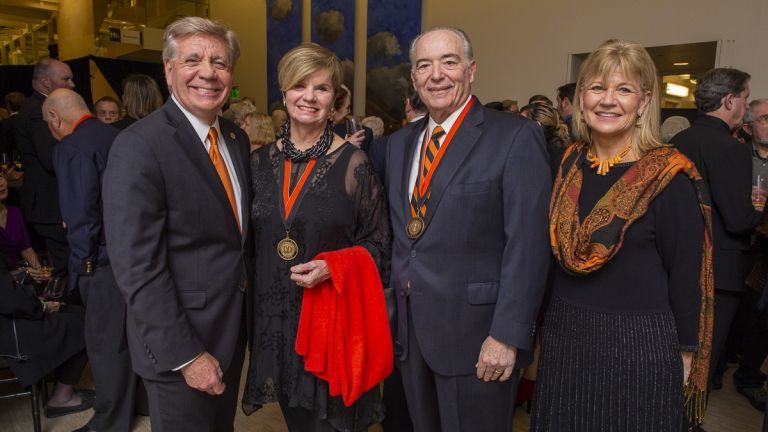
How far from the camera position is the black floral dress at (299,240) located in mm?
1909

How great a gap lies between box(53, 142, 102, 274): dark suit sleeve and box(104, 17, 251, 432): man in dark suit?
4.50 ft

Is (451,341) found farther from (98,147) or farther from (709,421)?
(709,421)

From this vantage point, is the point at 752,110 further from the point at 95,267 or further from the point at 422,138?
the point at 95,267

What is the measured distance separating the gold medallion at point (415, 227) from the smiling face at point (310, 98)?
1.69 ft

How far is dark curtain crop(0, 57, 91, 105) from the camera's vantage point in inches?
436

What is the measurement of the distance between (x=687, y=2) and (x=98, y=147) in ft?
Answer: 21.6

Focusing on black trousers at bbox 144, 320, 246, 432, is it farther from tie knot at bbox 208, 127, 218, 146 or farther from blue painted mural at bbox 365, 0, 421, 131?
blue painted mural at bbox 365, 0, 421, 131

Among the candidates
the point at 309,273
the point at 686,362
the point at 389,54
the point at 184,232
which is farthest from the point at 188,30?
the point at 389,54

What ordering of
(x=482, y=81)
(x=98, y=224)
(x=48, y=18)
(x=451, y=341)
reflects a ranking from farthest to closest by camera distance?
(x=48, y=18) → (x=482, y=81) → (x=98, y=224) → (x=451, y=341)

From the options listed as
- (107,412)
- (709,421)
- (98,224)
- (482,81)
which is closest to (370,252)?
(98,224)

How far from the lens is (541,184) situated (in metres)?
1.71

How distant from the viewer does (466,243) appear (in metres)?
1.77

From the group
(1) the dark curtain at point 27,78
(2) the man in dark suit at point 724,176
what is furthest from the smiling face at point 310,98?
(1) the dark curtain at point 27,78

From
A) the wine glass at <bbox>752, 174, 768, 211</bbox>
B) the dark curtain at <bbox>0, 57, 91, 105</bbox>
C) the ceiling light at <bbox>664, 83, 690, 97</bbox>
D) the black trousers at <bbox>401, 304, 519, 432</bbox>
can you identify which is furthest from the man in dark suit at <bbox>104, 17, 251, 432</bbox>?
the dark curtain at <bbox>0, 57, 91, 105</bbox>
